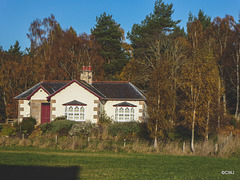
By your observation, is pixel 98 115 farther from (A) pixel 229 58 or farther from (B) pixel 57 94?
(A) pixel 229 58

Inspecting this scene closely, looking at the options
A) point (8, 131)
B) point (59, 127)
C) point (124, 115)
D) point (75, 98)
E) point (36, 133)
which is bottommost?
point (36, 133)

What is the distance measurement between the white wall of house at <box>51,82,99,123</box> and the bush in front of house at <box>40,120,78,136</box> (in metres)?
2.83

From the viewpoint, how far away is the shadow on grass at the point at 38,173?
375 inches

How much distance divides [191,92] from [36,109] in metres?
17.5

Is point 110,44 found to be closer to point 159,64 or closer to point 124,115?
point 124,115

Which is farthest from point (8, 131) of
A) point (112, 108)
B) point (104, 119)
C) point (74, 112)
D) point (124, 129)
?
point (112, 108)

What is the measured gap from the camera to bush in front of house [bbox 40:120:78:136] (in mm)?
22938

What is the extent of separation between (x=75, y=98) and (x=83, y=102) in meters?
0.98

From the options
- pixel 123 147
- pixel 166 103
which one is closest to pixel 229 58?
pixel 166 103

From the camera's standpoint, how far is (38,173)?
1020 centimetres

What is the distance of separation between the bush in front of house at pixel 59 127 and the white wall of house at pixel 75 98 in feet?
9.28

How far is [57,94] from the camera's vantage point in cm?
2741

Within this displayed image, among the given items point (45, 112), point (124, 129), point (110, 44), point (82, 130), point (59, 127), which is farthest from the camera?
point (110, 44)

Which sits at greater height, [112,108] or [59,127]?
[112,108]
